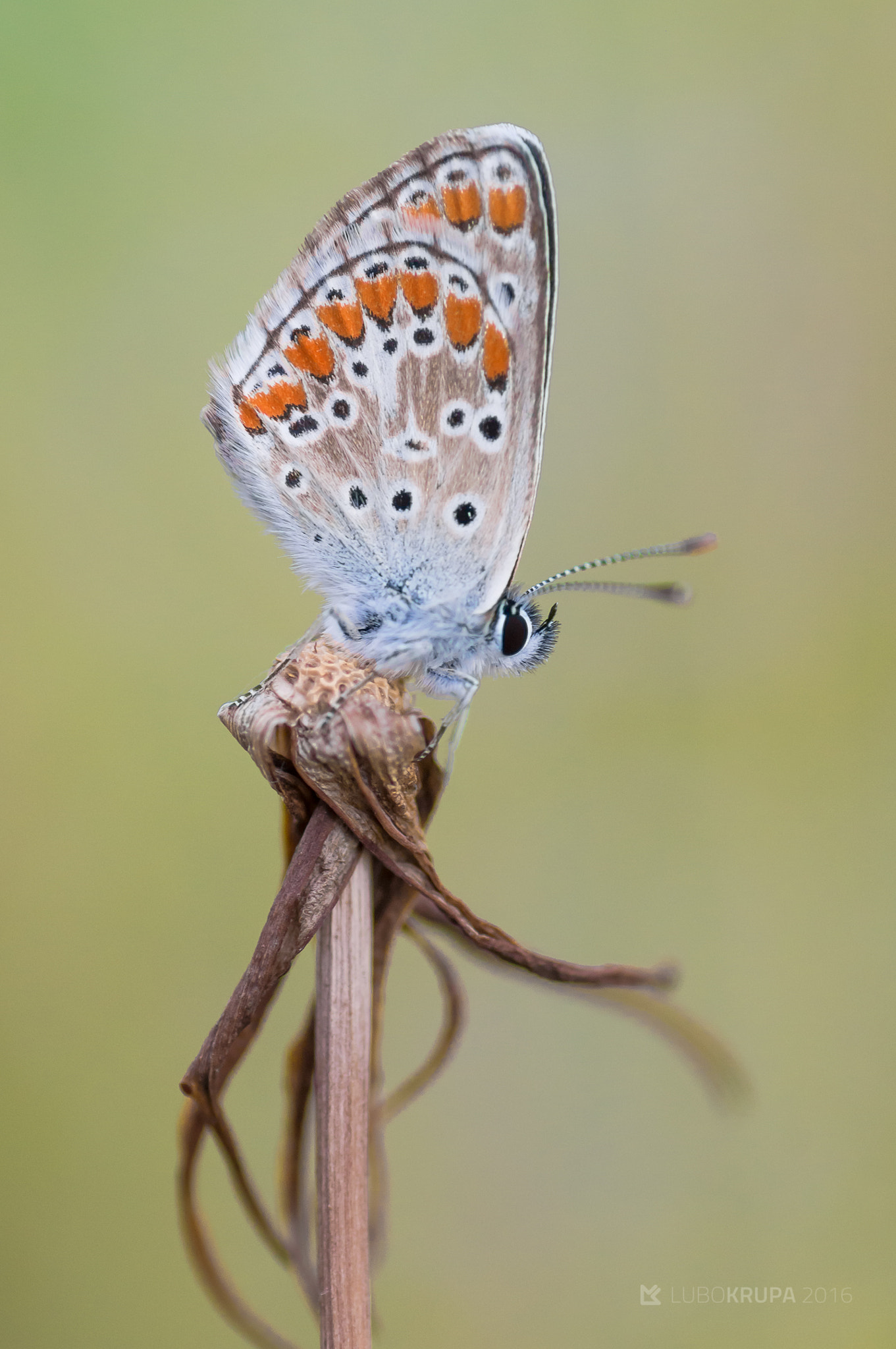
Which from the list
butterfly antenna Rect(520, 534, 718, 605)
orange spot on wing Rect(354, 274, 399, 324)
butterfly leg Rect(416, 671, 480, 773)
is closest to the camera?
butterfly leg Rect(416, 671, 480, 773)

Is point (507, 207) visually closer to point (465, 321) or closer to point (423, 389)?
point (465, 321)

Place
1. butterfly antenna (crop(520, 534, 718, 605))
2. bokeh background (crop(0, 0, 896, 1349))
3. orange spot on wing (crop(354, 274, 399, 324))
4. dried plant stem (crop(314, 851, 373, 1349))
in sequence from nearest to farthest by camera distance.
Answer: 1. dried plant stem (crop(314, 851, 373, 1349))
2. orange spot on wing (crop(354, 274, 399, 324))
3. butterfly antenna (crop(520, 534, 718, 605))
4. bokeh background (crop(0, 0, 896, 1349))

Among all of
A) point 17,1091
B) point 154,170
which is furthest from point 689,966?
point 154,170

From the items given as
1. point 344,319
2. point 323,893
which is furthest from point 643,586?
point 323,893

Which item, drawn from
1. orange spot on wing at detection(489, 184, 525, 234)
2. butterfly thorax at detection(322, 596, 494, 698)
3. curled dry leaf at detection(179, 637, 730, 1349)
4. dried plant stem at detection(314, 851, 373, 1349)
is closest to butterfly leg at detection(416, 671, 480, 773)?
butterfly thorax at detection(322, 596, 494, 698)

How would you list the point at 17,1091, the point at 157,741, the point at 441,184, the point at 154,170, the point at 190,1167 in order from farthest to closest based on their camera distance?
the point at 154,170 < the point at 157,741 < the point at 17,1091 < the point at 441,184 < the point at 190,1167

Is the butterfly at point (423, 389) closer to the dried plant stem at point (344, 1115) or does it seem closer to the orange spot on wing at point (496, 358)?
the orange spot on wing at point (496, 358)

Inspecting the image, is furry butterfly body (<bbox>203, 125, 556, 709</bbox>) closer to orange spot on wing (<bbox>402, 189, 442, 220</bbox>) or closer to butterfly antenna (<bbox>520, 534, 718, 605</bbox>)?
orange spot on wing (<bbox>402, 189, 442, 220</bbox>)

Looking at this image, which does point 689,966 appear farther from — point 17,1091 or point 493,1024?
point 17,1091
